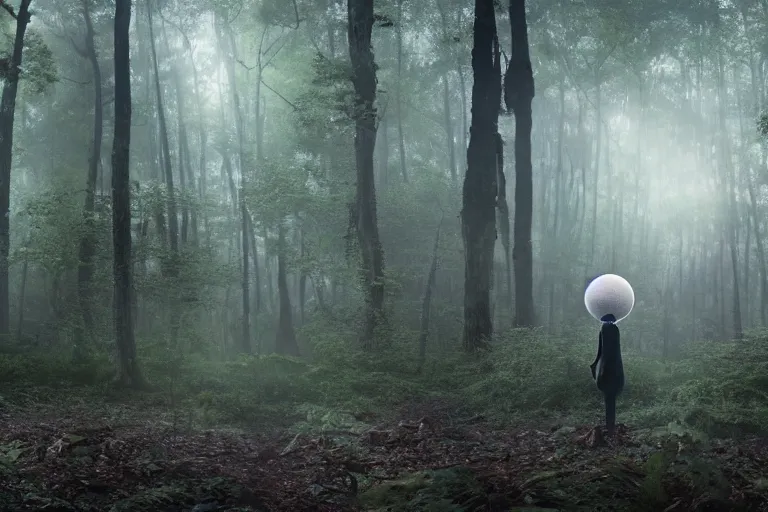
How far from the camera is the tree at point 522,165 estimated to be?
16688 mm

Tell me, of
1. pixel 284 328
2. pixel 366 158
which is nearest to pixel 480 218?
pixel 366 158

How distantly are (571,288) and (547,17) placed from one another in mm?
15511

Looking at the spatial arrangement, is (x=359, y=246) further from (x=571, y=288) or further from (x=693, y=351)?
(x=571, y=288)

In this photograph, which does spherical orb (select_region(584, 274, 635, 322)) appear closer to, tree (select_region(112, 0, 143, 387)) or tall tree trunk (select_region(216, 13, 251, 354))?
tree (select_region(112, 0, 143, 387))

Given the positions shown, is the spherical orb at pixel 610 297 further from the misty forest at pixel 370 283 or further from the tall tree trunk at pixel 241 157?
the tall tree trunk at pixel 241 157

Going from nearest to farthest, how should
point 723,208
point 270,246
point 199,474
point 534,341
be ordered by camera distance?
point 199,474 → point 534,341 → point 270,246 → point 723,208

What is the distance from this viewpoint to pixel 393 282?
18922 millimetres

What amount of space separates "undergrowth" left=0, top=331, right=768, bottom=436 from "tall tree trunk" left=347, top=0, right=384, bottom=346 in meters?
3.07

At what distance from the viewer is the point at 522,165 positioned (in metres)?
17.2

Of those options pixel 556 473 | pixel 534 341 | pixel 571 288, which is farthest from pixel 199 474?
pixel 571 288

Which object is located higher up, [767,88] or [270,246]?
[767,88]

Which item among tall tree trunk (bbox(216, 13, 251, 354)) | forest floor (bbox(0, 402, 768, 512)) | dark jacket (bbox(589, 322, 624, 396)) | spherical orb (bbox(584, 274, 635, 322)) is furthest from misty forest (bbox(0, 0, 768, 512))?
spherical orb (bbox(584, 274, 635, 322))

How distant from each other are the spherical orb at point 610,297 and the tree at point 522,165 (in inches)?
359

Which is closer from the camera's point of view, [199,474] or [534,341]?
[199,474]
